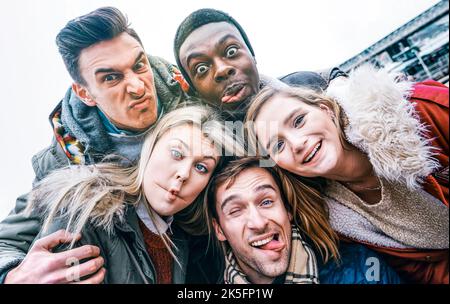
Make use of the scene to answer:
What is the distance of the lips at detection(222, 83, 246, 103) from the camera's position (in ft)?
5.26

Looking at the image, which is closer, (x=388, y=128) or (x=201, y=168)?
(x=388, y=128)

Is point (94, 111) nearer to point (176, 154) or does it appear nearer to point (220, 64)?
point (176, 154)

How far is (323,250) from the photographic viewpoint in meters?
1.61

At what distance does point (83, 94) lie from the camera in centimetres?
166

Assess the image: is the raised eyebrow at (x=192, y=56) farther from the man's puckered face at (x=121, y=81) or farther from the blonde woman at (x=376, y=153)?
→ the blonde woman at (x=376, y=153)

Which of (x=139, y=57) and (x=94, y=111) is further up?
(x=139, y=57)

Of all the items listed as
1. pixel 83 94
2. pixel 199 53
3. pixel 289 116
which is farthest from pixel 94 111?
pixel 289 116

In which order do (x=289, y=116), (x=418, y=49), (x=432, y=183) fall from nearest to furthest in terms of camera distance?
(x=432, y=183) < (x=289, y=116) < (x=418, y=49)

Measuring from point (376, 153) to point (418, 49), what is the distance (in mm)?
642

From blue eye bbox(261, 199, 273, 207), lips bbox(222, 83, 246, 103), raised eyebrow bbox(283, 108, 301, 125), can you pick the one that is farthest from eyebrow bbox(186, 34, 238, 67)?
blue eye bbox(261, 199, 273, 207)

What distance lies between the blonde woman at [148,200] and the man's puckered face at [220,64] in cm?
11

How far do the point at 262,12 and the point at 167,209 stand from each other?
3.58 feet

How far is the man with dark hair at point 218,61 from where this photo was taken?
5.18ft
